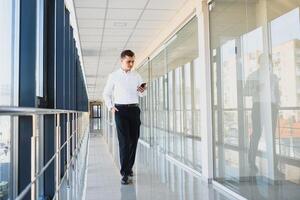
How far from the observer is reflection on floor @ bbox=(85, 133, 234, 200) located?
10.2ft

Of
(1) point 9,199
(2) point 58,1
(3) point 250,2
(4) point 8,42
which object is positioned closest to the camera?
(1) point 9,199

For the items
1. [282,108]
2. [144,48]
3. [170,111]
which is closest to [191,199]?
[282,108]

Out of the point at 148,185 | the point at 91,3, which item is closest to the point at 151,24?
the point at 91,3

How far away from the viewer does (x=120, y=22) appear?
552 cm

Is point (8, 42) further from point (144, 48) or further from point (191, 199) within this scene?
point (144, 48)

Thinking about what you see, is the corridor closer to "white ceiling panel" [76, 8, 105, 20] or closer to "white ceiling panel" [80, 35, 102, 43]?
"white ceiling panel" [76, 8, 105, 20]

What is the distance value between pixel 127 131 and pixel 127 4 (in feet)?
6.33

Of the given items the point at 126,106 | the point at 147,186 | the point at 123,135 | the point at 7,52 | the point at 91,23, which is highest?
the point at 91,23

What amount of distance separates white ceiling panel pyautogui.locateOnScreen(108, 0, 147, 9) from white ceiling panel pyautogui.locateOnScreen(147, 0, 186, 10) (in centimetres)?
11

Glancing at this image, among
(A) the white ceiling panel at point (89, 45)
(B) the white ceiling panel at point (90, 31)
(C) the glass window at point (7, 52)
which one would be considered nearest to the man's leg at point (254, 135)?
(C) the glass window at point (7, 52)

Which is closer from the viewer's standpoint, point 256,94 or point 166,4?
point 256,94

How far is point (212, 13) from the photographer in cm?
376

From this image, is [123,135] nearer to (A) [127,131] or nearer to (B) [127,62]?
(A) [127,131]

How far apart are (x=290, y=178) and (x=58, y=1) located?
2.77 m
